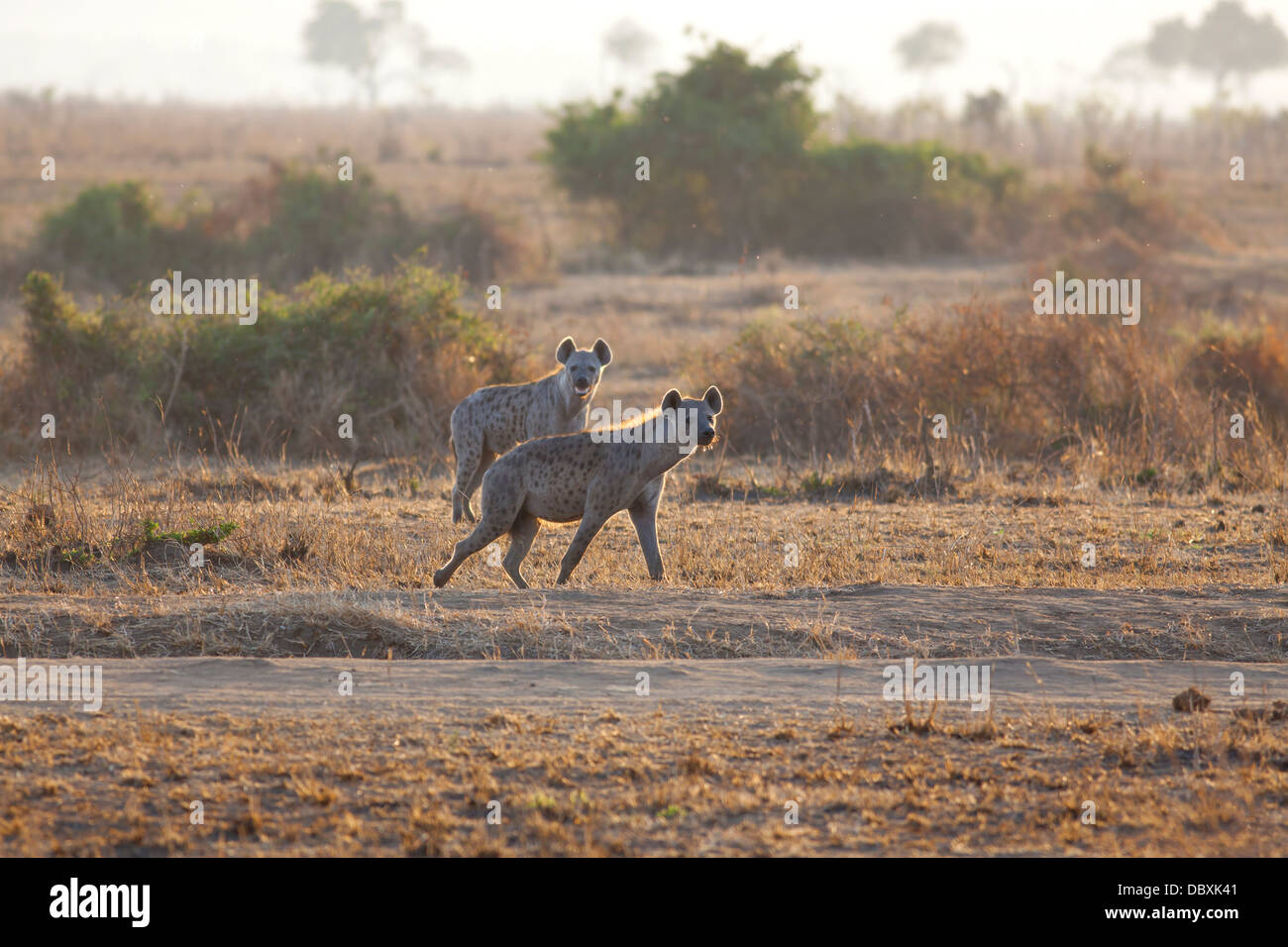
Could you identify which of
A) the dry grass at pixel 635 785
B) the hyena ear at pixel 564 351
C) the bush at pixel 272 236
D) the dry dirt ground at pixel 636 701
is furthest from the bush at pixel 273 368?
the dry grass at pixel 635 785

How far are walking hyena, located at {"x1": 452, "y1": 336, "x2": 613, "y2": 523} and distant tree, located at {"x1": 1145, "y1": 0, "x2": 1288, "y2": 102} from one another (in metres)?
94.2

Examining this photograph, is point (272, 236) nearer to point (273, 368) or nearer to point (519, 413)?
point (273, 368)

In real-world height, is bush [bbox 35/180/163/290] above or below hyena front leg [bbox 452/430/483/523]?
above

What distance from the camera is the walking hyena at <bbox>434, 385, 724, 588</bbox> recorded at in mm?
8883

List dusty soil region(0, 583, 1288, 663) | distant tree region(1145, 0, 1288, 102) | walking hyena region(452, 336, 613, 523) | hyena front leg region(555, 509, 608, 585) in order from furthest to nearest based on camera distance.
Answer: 1. distant tree region(1145, 0, 1288, 102)
2. walking hyena region(452, 336, 613, 523)
3. hyena front leg region(555, 509, 608, 585)
4. dusty soil region(0, 583, 1288, 663)

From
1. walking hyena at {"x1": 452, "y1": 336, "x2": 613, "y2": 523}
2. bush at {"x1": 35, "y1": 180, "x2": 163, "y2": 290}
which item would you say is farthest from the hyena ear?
bush at {"x1": 35, "y1": 180, "x2": 163, "y2": 290}

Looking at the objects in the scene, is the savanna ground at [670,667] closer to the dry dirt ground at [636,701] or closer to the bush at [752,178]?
the dry dirt ground at [636,701]

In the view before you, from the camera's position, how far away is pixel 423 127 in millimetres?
78562

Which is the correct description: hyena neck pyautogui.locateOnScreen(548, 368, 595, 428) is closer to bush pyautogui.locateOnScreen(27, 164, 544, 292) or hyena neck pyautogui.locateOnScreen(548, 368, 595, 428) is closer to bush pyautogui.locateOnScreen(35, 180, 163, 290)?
bush pyautogui.locateOnScreen(27, 164, 544, 292)

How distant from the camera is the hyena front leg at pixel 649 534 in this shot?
9.24m

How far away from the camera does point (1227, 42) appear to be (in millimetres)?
95562
